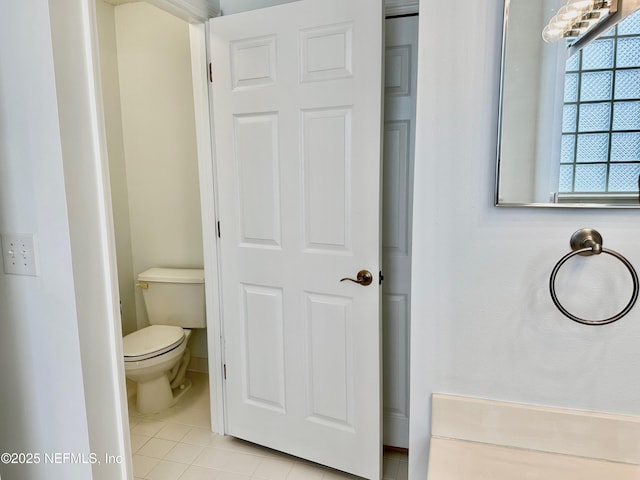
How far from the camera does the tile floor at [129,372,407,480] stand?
190 cm

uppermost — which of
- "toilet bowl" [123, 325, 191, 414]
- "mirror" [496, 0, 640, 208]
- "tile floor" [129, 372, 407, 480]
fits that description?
"mirror" [496, 0, 640, 208]

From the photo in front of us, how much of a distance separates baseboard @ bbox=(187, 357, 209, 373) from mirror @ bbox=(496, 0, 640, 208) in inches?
99.9

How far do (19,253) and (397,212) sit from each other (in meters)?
1.42

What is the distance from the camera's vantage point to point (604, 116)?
0.79m

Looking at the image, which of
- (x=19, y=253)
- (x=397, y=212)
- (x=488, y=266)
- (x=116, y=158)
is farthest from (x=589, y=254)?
(x=116, y=158)

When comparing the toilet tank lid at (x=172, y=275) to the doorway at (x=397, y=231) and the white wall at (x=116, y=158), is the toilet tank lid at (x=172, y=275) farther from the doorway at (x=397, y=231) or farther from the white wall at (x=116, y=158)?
the doorway at (x=397, y=231)

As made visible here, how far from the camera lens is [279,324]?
6.28 ft

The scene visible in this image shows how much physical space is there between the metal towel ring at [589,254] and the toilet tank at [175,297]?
213 centimetres

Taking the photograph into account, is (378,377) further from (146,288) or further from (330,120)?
(146,288)

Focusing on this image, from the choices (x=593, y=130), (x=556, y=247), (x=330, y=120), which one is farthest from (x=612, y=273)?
(x=330, y=120)

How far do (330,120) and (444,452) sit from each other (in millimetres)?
1240

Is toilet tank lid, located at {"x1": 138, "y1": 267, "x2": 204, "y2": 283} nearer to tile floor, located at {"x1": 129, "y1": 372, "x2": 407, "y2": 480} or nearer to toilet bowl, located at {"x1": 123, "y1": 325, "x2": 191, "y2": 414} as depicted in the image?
toilet bowl, located at {"x1": 123, "y1": 325, "x2": 191, "y2": 414}

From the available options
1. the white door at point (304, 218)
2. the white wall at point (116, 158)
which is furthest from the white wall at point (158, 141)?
the white door at point (304, 218)

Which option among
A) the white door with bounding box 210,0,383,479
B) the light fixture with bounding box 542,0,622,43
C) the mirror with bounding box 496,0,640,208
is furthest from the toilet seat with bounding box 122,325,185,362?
the light fixture with bounding box 542,0,622,43
